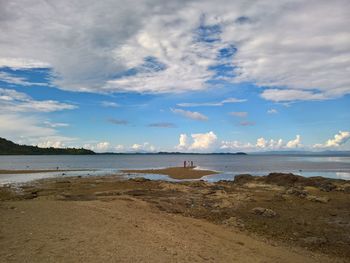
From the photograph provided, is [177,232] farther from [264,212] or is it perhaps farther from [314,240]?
[264,212]

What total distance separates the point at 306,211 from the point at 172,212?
788 cm

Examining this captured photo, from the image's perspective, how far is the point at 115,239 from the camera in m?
10.9

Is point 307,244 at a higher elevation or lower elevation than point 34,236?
lower

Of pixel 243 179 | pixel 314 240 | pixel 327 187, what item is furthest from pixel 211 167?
pixel 314 240

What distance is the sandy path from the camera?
916 centimetres

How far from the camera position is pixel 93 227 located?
12141 millimetres

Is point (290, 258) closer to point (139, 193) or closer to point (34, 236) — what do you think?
point (34, 236)

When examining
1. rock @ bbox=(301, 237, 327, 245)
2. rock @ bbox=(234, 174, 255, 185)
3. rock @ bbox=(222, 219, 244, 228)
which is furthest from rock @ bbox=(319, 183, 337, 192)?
rock @ bbox=(301, 237, 327, 245)

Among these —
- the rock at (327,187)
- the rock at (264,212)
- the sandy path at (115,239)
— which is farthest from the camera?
the rock at (327,187)

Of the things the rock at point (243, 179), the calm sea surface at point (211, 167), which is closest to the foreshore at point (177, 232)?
the rock at point (243, 179)

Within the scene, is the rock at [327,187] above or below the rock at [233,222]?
above

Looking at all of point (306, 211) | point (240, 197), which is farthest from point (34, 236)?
point (240, 197)

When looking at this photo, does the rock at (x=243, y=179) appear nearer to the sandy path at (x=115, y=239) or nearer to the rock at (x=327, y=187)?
the rock at (x=327, y=187)

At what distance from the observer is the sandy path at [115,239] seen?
9.16 metres
